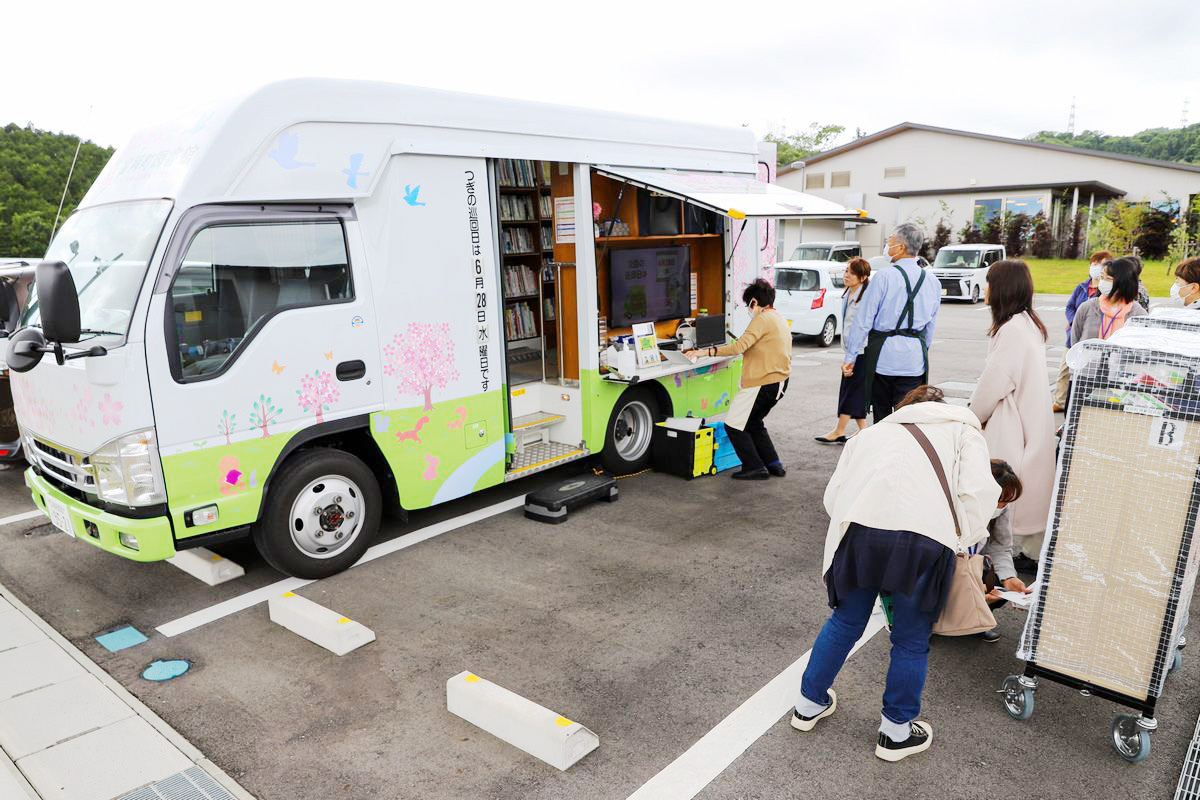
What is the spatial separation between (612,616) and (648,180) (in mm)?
3489

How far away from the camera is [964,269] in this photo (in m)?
24.1

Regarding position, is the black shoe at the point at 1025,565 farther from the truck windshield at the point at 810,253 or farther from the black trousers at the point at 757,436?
the truck windshield at the point at 810,253

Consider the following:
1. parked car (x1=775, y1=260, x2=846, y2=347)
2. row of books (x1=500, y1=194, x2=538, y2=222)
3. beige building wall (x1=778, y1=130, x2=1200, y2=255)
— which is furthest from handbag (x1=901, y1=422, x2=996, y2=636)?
beige building wall (x1=778, y1=130, x2=1200, y2=255)

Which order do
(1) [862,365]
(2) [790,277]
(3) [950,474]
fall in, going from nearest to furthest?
(3) [950,474]
(1) [862,365]
(2) [790,277]

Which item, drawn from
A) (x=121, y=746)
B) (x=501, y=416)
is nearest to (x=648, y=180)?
(x=501, y=416)

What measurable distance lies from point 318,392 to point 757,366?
3.66 meters

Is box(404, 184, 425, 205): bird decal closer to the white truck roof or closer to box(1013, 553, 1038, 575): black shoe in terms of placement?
the white truck roof

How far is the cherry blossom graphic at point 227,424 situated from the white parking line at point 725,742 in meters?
2.92

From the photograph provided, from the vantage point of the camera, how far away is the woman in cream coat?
4312 mm

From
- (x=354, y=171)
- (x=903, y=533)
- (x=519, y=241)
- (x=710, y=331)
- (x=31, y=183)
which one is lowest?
(x=903, y=533)

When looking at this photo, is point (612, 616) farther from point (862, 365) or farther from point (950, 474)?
point (862, 365)

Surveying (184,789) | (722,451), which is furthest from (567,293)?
(184,789)

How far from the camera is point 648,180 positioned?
6.30m

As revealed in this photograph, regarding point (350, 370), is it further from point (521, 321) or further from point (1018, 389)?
point (1018, 389)
